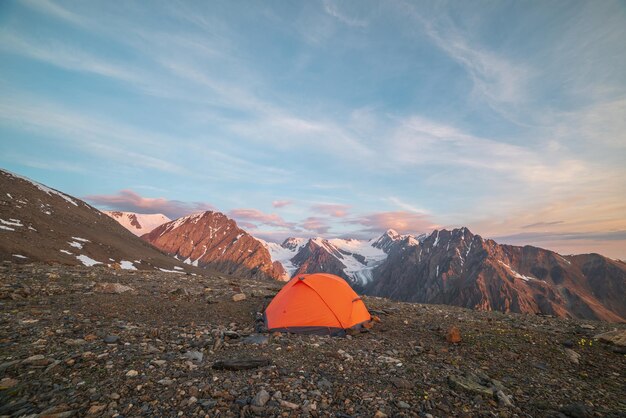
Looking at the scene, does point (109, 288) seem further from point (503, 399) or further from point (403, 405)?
point (503, 399)

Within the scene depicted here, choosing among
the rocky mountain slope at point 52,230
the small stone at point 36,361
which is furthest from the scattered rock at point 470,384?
the rocky mountain slope at point 52,230

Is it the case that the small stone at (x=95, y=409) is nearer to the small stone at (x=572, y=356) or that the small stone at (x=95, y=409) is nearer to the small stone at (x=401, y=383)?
the small stone at (x=401, y=383)

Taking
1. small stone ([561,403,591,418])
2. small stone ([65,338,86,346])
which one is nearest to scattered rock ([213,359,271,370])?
small stone ([65,338,86,346])

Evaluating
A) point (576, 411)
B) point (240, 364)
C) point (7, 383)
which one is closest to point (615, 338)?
point (576, 411)

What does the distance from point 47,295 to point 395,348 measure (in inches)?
550

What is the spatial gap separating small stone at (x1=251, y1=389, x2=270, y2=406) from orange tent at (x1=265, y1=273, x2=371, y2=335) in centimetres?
489

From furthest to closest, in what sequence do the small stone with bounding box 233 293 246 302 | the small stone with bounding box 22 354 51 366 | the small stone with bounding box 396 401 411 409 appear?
the small stone with bounding box 233 293 246 302 → the small stone with bounding box 22 354 51 366 → the small stone with bounding box 396 401 411 409

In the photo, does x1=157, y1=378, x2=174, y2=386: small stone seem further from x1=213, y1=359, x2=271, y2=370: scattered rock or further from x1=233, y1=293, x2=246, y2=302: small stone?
x1=233, y1=293, x2=246, y2=302: small stone

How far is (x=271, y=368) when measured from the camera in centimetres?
632

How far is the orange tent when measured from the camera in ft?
33.1

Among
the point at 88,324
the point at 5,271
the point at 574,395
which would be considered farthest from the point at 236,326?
the point at 5,271

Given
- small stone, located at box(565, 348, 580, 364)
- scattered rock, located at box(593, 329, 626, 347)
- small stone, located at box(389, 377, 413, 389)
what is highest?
scattered rock, located at box(593, 329, 626, 347)

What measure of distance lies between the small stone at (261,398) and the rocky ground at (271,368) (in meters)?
0.02

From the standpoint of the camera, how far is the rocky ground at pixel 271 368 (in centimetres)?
485
